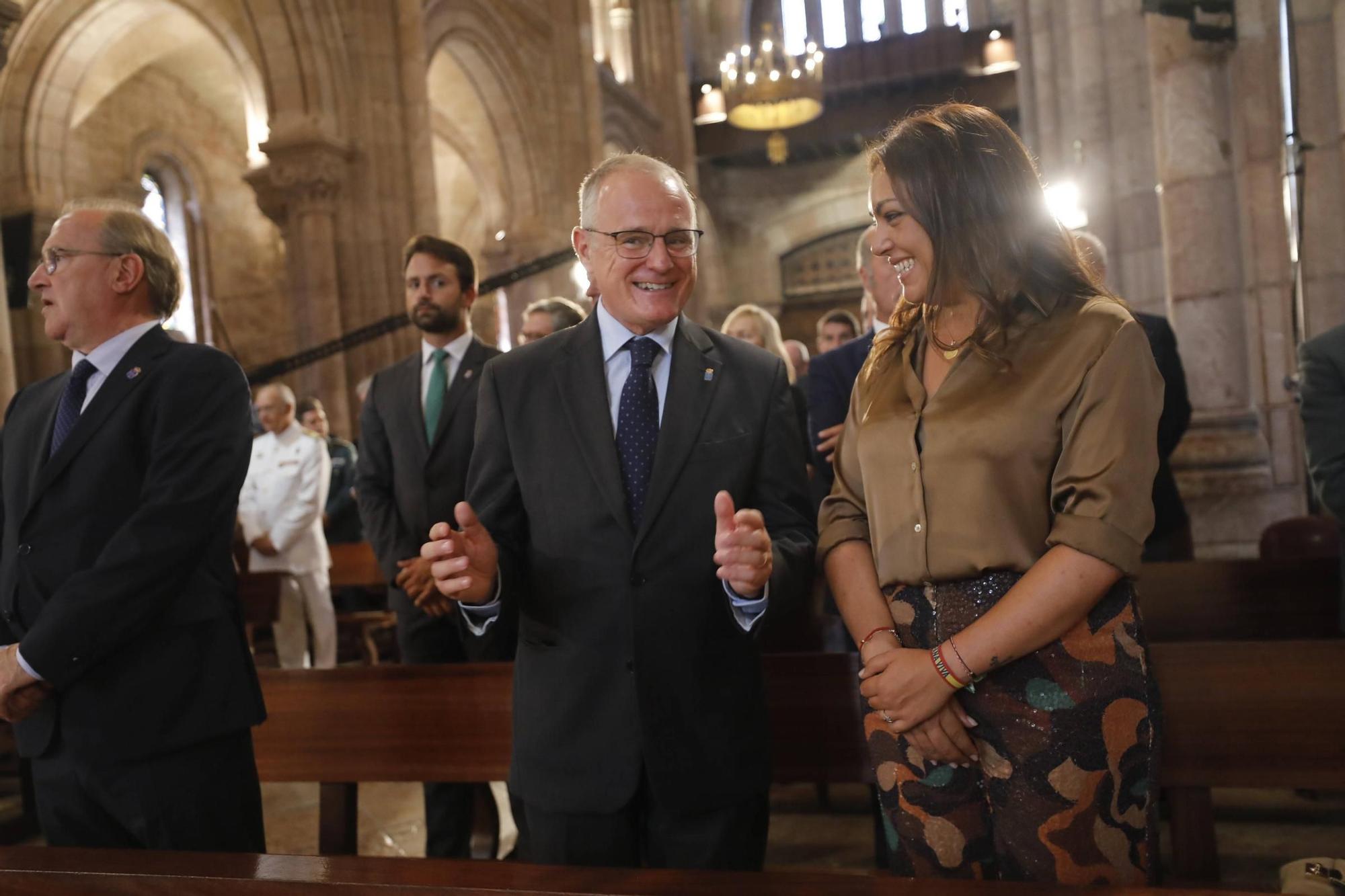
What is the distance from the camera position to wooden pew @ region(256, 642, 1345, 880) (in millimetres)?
2359

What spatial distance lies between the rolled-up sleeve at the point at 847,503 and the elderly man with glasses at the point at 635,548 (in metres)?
0.10

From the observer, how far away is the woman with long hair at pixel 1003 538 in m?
1.56

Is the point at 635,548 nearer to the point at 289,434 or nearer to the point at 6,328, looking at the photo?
the point at 6,328

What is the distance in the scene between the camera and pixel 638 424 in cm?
206

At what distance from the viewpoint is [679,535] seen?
1.99 m

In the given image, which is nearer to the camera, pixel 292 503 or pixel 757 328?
pixel 757 328

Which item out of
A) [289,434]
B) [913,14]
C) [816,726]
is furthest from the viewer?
[913,14]

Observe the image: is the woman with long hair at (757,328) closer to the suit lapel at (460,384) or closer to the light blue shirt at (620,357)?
the suit lapel at (460,384)

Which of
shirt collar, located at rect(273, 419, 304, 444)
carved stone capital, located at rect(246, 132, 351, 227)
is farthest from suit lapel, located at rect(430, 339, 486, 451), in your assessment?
carved stone capital, located at rect(246, 132, 351, 227)

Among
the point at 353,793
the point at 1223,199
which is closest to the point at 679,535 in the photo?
the point at 353,793

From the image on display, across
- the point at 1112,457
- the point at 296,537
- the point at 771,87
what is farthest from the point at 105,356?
the point at 771,87

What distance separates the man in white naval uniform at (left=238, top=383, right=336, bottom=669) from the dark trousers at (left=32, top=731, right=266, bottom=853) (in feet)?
13.2

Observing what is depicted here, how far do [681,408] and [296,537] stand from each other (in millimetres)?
4675

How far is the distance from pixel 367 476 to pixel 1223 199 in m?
4.29
